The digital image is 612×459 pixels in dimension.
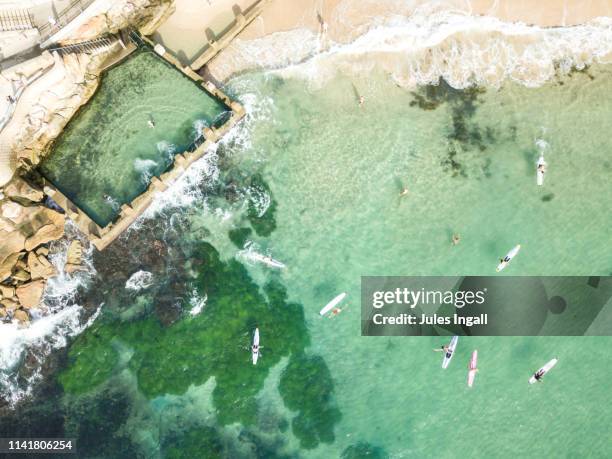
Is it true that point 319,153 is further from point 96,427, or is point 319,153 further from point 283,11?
point 96,427

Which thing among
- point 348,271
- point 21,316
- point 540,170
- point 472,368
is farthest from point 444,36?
point 21,316

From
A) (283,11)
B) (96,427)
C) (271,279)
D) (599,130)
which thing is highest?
(283,11)

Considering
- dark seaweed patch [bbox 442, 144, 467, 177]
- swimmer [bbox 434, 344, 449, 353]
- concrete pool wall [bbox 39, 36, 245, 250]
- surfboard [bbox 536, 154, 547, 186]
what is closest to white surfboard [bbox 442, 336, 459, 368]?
swimmer [bbox 434, 344, 449, 353]

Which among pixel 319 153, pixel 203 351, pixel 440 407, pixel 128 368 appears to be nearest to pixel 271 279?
pixel 203 351

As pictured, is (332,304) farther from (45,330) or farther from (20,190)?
(20,190)

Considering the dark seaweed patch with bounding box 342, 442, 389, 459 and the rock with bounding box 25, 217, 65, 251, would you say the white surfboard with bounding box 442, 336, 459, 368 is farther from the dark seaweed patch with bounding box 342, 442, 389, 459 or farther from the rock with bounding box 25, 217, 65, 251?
the rock with bounding box 25, 217, 65, 251

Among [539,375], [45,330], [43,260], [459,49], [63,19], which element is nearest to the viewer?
[63,19]

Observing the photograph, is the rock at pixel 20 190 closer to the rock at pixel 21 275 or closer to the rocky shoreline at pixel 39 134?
the rocky shoreline at pixel 39 134
